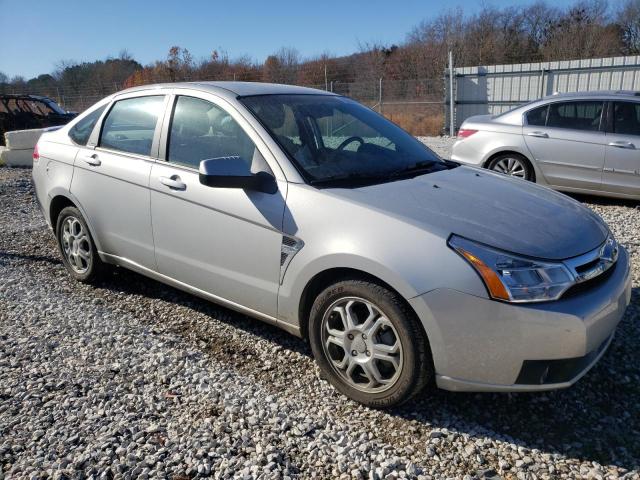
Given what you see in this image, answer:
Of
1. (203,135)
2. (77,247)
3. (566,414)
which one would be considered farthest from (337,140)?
(77,247)

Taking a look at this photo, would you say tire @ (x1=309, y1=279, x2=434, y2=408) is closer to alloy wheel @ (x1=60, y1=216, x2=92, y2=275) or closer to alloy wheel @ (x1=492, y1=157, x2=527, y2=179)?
alloy wheel @ (x1=60, y1=216, x2=92, y2=275)

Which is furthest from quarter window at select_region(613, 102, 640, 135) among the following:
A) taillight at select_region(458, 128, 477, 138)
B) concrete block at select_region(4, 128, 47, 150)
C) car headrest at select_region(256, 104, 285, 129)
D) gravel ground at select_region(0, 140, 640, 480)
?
concrete block at select_region(4, 128, 47, 150)

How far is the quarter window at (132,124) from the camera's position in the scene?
3.88 metres

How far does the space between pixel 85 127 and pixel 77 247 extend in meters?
1.03

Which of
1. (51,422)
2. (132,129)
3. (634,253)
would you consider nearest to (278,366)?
(51,422)

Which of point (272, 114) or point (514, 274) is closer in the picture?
point (514, 274)

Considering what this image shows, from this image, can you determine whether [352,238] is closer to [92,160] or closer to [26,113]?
[92,160]

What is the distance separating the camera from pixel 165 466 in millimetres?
2459

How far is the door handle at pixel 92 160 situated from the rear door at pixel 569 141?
18.7 ft

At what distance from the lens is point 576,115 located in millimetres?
7230

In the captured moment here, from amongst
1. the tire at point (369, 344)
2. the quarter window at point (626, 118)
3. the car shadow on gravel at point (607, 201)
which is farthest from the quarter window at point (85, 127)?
the car shadow on gravel at point (607, 201)

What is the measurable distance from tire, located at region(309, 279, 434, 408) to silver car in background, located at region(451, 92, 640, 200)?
521 centimetres

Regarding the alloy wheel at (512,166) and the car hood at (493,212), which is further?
the alloy wheel at (512,166)

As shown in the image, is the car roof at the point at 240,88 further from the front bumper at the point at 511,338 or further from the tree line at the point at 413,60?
the tree line at the point at 413,60
